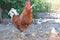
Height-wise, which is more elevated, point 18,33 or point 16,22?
point 16,22

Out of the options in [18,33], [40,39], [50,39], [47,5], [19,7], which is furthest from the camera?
[47,5]

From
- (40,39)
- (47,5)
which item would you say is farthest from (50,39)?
(47,5)

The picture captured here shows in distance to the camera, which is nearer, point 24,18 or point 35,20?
point 24,18

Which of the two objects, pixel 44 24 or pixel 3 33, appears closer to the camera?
pixel 3 33

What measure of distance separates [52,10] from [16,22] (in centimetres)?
369

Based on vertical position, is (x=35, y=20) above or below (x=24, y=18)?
below

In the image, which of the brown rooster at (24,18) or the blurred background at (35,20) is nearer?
the brown rooster at (24,18)

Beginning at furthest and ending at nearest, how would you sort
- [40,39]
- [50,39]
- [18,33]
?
[18,33] < [40,39] < [50,39]

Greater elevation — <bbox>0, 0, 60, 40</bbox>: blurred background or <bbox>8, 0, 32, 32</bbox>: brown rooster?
<bbox>8, 0, 32, 32</bbox>: brown rooster

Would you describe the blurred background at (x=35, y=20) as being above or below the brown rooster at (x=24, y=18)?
below

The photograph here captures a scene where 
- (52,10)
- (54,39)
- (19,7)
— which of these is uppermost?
(54,39)

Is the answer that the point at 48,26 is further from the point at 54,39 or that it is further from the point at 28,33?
the point at 54,39

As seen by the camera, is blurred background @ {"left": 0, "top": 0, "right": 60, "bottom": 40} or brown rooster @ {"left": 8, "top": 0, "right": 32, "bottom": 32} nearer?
brown rooster @ {"left": 8, "top": 0, "right": 32, "bottom": 32}

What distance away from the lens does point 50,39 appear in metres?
0.66
